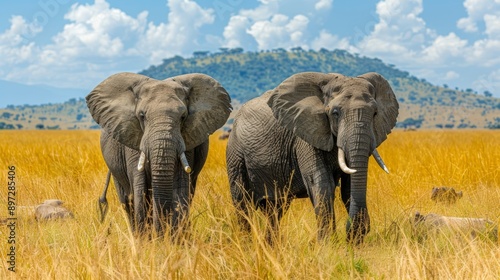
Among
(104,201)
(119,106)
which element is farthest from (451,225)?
(104,201)

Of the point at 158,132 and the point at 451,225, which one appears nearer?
the point at 158,132

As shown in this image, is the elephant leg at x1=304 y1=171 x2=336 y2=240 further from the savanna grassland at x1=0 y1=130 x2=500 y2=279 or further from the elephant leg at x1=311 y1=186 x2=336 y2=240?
the savanna grassland at x1=0 y1=130 x2=500 y2=279

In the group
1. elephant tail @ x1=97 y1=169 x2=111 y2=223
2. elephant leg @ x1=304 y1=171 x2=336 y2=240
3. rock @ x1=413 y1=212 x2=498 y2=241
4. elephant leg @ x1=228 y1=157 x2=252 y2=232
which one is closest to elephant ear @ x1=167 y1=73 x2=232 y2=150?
elephant leg @ x1=228 y1=157 x2=252 y2=232

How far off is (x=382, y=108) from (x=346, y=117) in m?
0.62

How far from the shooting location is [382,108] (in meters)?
6.19

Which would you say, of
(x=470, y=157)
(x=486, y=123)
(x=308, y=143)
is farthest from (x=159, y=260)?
(x=486, y=123)

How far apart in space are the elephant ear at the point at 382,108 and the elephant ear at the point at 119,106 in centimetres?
200

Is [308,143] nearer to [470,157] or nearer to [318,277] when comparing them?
[318,277]

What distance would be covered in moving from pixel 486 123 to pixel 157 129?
514ft

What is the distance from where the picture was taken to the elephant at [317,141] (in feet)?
18.6

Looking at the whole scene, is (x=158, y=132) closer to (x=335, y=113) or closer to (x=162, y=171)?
(x=162, y=171)

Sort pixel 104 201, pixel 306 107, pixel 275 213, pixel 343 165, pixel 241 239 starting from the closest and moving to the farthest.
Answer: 1. pixel 275 213
2. pixel 241 239
3. pixel 343 165
4. pixel 306 107
5. pixel 104 201

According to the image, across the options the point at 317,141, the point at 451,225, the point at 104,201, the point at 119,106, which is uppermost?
the point at 119,106

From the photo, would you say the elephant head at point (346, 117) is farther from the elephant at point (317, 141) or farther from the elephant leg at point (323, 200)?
the elephant leg at point (323, 200)
